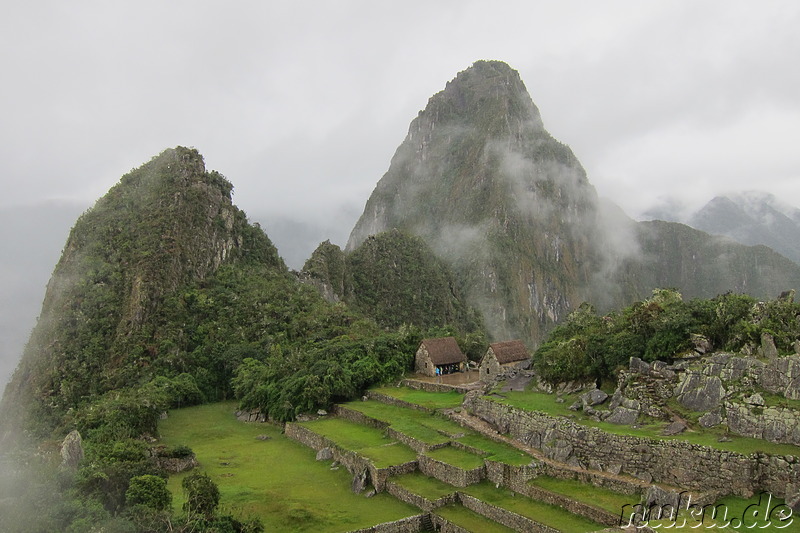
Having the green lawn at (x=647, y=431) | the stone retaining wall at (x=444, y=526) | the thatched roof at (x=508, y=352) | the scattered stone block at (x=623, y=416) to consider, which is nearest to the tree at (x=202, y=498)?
the stone retaining wall at (x=444, y=526)

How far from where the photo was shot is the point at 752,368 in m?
15.6

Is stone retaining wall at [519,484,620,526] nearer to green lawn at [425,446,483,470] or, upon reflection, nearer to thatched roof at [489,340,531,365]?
green lawn at [425,446,483,470]

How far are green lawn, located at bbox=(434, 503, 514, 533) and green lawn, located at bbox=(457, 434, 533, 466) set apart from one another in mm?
1914

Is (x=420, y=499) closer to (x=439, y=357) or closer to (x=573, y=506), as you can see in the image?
(x=573, y=506)

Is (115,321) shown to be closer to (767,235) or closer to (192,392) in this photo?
(192,392)

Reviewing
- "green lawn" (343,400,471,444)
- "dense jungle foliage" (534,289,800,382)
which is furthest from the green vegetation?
"dense jungle foliage" (534,289,800,382)

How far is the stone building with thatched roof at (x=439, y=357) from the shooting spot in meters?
37.1

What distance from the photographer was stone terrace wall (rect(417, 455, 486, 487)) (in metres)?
18.7

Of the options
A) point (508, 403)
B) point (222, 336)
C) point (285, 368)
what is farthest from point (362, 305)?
point (508, 403)

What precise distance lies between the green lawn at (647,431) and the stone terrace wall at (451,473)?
3.09 metres

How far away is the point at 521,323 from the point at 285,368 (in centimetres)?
7681

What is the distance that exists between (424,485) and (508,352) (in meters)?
14.7

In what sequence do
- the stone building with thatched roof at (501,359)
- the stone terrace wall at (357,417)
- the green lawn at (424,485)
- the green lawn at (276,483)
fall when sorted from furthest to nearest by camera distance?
the stone building with thatched roof at (501,359), the stone terrace wall at (357,417), the green lawn at (424,485), the green lawn at (276,483)

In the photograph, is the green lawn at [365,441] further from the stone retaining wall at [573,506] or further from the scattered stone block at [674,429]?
the scattered stone block at [674,429]
